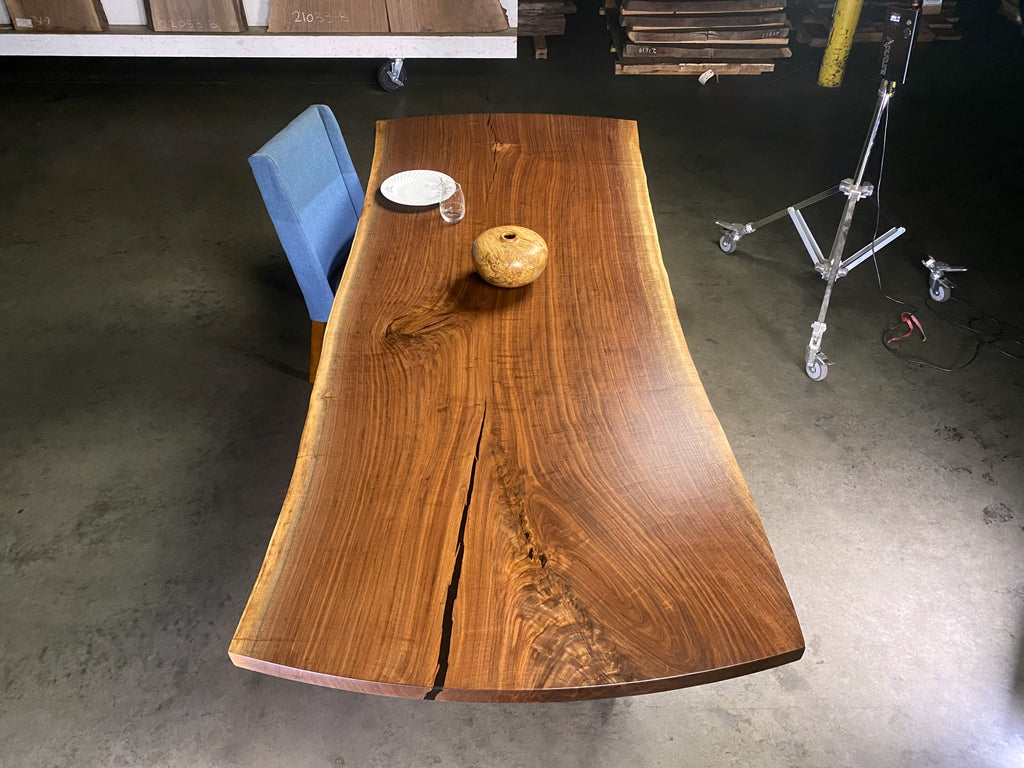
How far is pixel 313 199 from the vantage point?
6.89 ft

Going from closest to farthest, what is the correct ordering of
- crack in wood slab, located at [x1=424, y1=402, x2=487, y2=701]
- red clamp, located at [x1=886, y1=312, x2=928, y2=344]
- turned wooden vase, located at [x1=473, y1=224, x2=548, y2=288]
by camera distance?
crack in wood slab, located at [x1=424, y1=402, x2=487, y2=701]
turned wooden vase, located at [x1=473, y1=224, x2=548, y2=288]
red clamp, located at [x1=886, y1=312, x2=928, y2=344]

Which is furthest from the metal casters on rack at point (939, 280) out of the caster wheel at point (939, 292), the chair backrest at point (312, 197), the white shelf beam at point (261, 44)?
the white shelf beam at point (261, 44)

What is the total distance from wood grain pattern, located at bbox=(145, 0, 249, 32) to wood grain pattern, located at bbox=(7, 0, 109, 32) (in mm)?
286

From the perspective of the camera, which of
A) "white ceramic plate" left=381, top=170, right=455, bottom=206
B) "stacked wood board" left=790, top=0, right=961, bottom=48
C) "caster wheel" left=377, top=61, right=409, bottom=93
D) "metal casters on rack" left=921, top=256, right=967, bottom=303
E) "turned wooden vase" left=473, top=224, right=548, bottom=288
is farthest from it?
"stacked wood board" left=790, top=0, right=961, bottom=48

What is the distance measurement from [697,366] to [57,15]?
13.8 ft

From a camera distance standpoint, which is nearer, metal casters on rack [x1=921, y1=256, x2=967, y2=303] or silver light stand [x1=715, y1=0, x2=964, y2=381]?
silver light stand [x1=715, y1=0, x2=964, y2=381]

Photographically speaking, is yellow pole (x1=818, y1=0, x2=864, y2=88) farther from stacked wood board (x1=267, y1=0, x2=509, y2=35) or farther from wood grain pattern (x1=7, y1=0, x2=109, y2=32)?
wood grain pattern (x1=7, y1=0, x2=109, y2=32)

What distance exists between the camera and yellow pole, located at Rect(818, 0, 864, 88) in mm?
4199

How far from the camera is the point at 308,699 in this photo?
5.84 ft

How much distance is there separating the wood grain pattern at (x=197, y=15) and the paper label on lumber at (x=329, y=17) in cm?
20

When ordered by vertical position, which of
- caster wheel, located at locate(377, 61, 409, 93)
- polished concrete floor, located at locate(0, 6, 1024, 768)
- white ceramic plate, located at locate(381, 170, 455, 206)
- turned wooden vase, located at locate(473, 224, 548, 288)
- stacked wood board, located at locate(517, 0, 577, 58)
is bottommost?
polished concrete floor, located at locate(0, 6, 1024, 768)

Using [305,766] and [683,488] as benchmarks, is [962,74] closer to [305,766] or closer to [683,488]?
[683,488]

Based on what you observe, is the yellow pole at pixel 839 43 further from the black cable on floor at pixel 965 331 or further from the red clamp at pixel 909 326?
the red clamp at pixel 909 326

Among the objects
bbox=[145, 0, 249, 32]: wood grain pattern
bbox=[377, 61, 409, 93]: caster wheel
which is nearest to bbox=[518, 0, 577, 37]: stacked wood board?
bbox=[377, 61, 409, 93]: caster wheel
